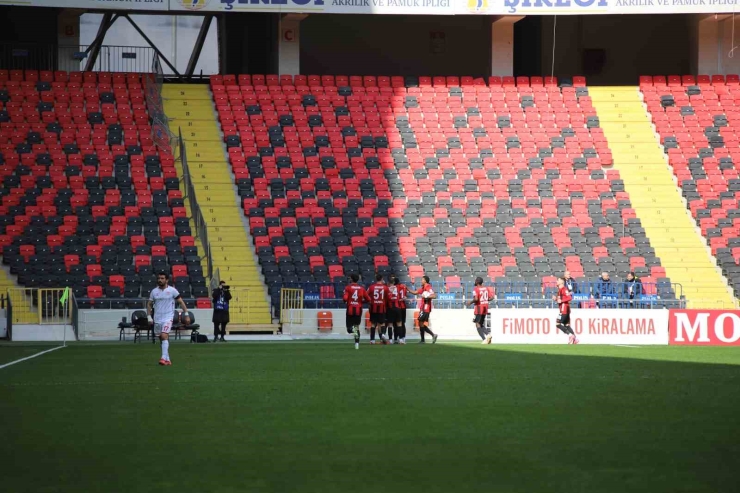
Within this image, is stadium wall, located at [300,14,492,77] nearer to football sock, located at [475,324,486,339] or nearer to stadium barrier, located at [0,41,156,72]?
stadium barrier, located at [0,41,156,72]

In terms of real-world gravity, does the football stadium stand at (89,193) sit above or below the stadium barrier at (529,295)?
above

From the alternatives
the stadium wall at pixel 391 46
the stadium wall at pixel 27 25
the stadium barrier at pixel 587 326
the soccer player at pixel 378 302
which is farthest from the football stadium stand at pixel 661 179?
the stadium wall at pixel 27 25

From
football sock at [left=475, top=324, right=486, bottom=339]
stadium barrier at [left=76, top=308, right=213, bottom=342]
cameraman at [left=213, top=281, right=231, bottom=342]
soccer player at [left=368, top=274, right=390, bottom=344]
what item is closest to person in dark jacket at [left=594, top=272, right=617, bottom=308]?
football sock at [left=475, top=324, right=486, bottom=339]

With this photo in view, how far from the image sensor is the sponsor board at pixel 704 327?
30281 millimetres

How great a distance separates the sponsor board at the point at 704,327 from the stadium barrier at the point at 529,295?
1826 millimetres

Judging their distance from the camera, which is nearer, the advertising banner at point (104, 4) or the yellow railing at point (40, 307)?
the yellow railing at point (40, 307)

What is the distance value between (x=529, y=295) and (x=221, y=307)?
9.73 metres

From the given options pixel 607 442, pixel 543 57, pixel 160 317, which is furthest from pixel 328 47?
pixel 607 442

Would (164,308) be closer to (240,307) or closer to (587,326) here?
(240,307)

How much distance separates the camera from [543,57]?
1898 inches

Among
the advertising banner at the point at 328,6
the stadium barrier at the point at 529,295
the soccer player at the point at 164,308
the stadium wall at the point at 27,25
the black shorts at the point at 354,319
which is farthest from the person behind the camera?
the stadium wall at the point at 27,25

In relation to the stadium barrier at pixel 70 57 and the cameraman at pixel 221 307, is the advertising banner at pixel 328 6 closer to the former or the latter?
the stadium barrier at pixel 70 57

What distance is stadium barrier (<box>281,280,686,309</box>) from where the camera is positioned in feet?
109

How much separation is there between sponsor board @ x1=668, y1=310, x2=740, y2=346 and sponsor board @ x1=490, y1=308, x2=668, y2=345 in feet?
0.98
